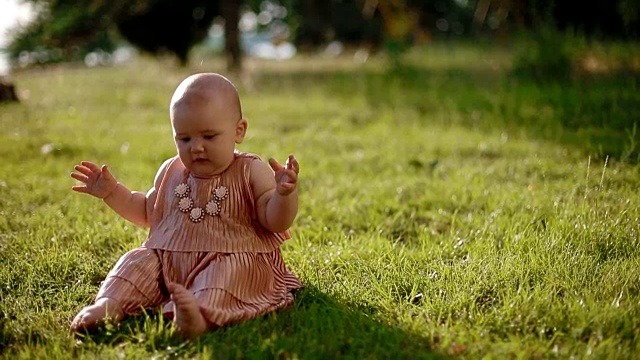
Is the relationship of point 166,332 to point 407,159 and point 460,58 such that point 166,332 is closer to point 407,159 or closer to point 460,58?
point 407,159

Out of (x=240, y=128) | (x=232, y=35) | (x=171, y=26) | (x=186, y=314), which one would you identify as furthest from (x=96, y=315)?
(x=171, y=26)

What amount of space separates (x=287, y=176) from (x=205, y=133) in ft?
1.14

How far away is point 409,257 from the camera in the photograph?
118 inches

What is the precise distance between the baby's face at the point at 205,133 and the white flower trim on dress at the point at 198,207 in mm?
81

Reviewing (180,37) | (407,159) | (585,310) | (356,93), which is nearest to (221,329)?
(585,310)

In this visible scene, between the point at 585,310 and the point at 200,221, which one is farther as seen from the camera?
the point at 200,221

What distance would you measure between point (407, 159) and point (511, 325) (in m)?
2.76

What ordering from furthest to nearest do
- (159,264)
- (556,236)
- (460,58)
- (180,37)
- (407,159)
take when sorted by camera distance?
(460,58)
(180,37)
(407,159)
(556,236)
(159,264)

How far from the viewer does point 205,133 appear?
2.46 m

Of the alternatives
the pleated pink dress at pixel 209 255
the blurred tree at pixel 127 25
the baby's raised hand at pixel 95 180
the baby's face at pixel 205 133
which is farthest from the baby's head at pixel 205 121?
the blurred tree at pixel 127 25

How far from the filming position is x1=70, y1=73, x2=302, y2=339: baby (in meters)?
2.36

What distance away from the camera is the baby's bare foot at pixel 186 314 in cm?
217

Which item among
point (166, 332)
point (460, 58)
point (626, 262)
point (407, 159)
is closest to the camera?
point (166, 332)

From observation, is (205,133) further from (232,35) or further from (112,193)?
(232,35)
